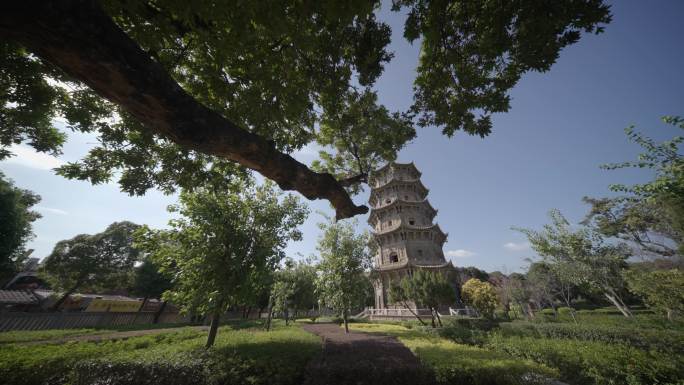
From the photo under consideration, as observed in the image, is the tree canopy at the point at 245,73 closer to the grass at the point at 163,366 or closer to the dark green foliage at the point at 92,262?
the grass at the point at 163,366

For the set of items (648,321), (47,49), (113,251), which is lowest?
(648,321)

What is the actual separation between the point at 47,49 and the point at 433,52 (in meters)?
6.08

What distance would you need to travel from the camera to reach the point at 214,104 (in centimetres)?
571

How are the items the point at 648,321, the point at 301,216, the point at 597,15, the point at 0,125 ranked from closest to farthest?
1. the point at 597,15
2. the point at 0,125
3. the point at 301,216
4. the point at 648,321

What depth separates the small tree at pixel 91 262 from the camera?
1124 inches

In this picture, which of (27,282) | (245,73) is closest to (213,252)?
(245,73)

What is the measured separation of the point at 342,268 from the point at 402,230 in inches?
603

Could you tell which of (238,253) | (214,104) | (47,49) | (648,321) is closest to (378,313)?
(648,321)

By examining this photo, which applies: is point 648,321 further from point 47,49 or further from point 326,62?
point 47,49

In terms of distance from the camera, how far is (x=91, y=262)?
2923cm

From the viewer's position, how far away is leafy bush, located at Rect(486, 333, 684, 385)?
688cm

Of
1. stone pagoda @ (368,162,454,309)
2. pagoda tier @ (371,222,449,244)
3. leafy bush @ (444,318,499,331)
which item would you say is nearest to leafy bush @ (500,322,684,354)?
leafy bush @ (444,318,499,331)

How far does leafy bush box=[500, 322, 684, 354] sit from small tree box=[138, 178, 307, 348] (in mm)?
15717

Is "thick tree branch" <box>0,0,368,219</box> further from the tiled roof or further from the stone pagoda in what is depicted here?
the tiled roof
